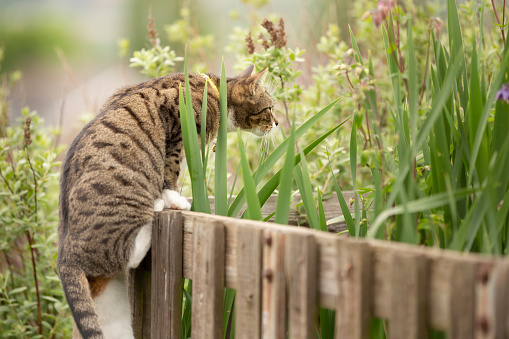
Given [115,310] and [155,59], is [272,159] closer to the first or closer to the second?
[115,310]

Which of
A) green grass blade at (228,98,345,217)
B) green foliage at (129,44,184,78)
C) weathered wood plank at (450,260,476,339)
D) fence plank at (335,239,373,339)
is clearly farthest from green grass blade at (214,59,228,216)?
green foliage at (129,44,184,78)

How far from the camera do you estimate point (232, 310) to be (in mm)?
1374

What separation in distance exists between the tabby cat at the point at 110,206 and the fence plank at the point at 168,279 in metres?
0.10

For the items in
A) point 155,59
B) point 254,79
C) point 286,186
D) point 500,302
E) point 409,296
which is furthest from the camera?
point 155,59

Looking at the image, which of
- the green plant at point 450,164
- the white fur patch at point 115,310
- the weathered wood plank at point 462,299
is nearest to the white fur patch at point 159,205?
the white fur patch at point 115,310

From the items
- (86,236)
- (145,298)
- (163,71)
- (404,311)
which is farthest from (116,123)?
(404,311)

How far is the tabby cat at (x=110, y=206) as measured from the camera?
145cm

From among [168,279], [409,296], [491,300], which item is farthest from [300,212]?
[491,300]

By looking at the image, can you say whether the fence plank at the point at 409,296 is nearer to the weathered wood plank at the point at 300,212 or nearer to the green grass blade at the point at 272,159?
the green grass blade at the point at 272,159

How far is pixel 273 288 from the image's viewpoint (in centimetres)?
105

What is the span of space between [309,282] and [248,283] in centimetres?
19

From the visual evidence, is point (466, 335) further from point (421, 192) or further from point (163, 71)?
point (163, 71)

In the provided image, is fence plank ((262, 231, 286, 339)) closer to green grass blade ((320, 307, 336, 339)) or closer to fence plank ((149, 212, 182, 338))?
green grass blade ((320, 307, 336, 339))

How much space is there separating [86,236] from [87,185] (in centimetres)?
15
